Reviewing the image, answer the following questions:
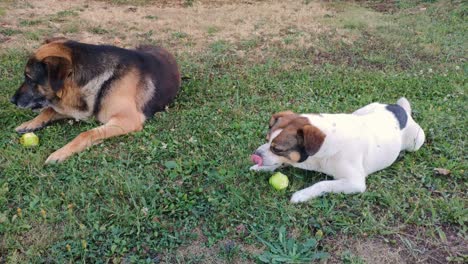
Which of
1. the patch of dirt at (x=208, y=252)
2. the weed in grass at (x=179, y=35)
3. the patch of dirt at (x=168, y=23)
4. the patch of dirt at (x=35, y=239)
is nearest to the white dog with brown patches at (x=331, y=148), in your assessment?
the patch of dirt at (x=208, y=252)

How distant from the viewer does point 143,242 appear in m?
3.07

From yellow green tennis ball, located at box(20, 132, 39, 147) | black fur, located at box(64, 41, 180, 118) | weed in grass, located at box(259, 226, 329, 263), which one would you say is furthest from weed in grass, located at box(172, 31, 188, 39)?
weed in grass, located at box(259, 226, 329, 263)

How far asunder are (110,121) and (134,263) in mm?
2091

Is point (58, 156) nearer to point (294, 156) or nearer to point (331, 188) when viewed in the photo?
point (294, 156)

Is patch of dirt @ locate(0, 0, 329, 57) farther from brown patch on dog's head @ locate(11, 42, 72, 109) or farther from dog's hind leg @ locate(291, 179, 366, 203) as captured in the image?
dog's hind leg @ locate(291, 179, 366, 203)

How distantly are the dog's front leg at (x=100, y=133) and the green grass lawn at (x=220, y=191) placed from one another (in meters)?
0.09

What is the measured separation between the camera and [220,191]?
11.9 feet

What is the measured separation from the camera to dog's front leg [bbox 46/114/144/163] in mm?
4075

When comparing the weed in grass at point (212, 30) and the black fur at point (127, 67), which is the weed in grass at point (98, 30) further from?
the black fur at point (127, 67)

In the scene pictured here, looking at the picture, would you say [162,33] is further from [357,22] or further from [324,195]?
[324,195]

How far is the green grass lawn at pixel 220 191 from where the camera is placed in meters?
3.06

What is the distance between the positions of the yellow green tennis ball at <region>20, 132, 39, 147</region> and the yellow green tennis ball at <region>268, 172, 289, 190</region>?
8.39 feet

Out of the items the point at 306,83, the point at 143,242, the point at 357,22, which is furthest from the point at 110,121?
the point at 357,22

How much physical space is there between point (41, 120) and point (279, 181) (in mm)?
2957
